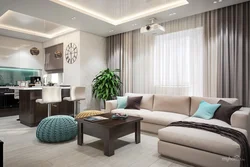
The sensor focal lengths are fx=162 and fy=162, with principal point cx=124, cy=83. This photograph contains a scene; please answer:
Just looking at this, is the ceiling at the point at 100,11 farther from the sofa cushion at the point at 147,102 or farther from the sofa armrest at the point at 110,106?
the sofa armrest at the point at 110,106

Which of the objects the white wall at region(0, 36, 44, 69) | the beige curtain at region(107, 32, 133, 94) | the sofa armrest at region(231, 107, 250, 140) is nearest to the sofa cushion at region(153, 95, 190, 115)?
the sofa armrest at region(231, 107, 250, 140)

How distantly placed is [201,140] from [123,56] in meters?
4.14

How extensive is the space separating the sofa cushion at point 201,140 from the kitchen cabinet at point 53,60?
5.24 metres

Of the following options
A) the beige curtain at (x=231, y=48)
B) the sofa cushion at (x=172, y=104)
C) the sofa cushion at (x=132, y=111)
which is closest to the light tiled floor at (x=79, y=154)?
the sofa cushion at (x=132, y=111)

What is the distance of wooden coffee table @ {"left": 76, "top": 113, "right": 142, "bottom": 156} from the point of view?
2.57m

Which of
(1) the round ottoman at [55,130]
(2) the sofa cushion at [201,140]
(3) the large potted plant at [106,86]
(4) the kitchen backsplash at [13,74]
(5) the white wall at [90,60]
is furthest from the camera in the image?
(4) the kitchen backsplash at [13,74]

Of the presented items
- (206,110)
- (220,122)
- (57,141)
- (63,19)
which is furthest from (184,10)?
(57,141)

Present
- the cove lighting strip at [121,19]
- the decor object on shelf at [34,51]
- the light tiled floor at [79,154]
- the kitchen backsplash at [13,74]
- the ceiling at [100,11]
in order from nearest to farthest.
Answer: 1. the light tiled floor at [79,154]
2. the ceiling at [100,11]
3. the cove lighting strip at [121,19]
4. the kitchen backsplash at [13,74]
5. the decor object on shelf at [34,51]

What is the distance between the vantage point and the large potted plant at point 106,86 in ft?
17.9

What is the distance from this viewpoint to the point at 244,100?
354 centimetres

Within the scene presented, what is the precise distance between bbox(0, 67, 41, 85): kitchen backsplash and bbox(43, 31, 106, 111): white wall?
2.09 meters

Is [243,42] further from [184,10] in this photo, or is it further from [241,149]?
[241,149]

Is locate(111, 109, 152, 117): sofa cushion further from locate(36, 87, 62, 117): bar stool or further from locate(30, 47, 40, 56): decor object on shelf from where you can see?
locate(30, 47, 40, 56): decor object on shelf

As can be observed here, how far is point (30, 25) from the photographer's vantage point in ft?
17.9
